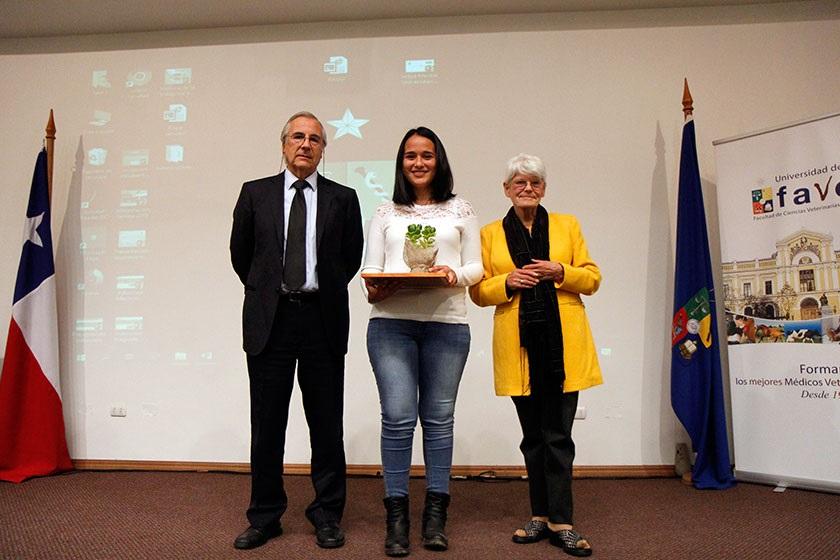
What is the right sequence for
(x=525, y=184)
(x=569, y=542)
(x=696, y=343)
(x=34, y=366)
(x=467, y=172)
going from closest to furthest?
(x=569, y=542)
(x=525, y=184)
(x=696, y=343)
(x=34, y=366)
(x=467, y=172)

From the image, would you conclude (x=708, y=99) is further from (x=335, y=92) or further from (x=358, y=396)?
(x=358, y=396)

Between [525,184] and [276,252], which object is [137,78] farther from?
[525,184]

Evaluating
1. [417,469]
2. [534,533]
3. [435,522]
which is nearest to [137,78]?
[417,469]

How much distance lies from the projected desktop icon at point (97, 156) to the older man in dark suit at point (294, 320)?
6.85ft

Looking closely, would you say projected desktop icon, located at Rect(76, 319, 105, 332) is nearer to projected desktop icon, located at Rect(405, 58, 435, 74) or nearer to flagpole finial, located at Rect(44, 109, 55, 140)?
flagpole finial, located at Rect(44, 109, 55, 140)

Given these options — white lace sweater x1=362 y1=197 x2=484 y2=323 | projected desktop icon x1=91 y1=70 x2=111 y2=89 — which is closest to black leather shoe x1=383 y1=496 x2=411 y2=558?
white lace sweater x1=362 y1=197 x2=484 y2=323

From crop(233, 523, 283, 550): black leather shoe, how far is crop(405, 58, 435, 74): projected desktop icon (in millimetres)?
2704

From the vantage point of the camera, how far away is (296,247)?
7.20ft

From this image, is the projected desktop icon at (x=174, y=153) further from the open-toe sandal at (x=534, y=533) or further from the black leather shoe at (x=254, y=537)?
the open-toe sandal at (x=534, y=533)

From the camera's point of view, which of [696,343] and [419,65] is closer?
[696,343]

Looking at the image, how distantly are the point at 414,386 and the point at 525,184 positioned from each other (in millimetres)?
807

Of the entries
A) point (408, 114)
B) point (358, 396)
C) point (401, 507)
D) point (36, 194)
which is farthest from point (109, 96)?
point (401, 507)

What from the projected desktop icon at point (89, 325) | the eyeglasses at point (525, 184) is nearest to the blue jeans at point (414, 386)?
the eyeglasses at point (525, 184)

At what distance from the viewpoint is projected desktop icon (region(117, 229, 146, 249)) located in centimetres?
376
